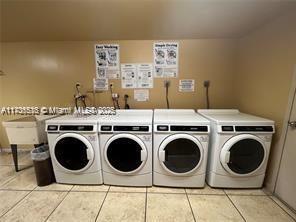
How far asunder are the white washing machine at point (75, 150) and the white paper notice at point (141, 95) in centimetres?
93

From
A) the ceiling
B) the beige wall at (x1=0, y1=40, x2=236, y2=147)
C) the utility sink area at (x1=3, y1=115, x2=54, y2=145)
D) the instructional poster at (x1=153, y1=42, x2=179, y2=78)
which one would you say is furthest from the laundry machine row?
the ceiling

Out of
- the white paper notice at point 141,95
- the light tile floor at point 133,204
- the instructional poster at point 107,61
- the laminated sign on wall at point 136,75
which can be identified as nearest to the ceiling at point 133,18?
the instructional poster at point 107,61

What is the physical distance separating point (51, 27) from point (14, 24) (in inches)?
17.1

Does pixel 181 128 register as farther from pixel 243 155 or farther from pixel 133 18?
pixel 133 18

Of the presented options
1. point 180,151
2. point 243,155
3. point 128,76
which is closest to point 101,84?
point 128,76

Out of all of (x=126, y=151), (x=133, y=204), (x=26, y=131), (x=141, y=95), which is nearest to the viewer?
(x=133, y=204)

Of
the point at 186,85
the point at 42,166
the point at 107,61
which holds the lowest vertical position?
the point at 42,166

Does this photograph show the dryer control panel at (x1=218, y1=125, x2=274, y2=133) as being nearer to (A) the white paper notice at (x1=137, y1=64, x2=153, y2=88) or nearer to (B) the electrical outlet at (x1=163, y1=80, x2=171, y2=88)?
(B) the electrical outlet at (x1=163, y1=80, x2=171, y2=88)

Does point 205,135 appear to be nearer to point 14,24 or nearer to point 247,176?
point 247,176

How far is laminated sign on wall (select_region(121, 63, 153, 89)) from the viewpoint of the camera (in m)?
2.47

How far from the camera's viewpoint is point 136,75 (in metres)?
2.50

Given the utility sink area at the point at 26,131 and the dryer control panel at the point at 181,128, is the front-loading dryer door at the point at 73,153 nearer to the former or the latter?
the utility sink area at the point at 26,131

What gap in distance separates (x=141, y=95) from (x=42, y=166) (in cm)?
165

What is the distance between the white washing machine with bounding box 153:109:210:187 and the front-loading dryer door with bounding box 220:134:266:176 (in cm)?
22
